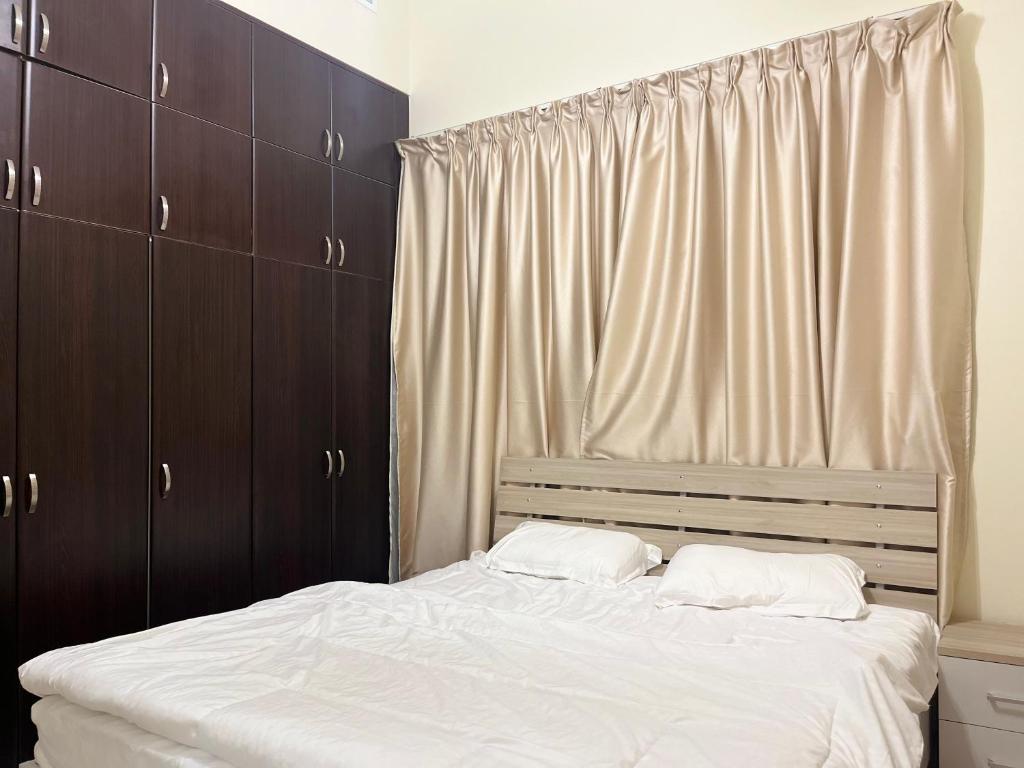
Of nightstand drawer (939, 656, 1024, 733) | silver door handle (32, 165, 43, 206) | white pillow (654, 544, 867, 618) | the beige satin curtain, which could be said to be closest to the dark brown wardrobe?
silver door handle (32, 165, 43, 206)

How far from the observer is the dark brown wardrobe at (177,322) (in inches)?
96.3

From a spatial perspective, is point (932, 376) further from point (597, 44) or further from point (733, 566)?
point (597, 44)

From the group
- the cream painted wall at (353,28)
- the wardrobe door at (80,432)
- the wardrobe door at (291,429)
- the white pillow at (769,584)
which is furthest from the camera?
the cream painted wall at (353,28)

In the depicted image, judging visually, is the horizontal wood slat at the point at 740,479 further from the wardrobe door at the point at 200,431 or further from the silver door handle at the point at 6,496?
the silver door handle at the point at 6,496

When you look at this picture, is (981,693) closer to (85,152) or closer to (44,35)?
(85,152)

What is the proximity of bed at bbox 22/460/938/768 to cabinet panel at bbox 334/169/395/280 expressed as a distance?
1597 millimetres

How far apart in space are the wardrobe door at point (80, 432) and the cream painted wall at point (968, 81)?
1.89 meters

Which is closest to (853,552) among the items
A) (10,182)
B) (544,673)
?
(544,673)

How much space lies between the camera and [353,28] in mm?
3734

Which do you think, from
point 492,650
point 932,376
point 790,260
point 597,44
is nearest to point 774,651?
point 492,650

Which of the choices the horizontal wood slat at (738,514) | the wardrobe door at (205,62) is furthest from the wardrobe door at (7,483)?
the horizontal wood slat at (738,514)

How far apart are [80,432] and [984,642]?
9.44 feet

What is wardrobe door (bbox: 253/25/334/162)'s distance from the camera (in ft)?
10.6

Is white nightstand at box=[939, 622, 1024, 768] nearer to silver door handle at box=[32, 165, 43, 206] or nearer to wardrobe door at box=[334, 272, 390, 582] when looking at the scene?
wardrobe door at box=[334, 272, 390, 582]
